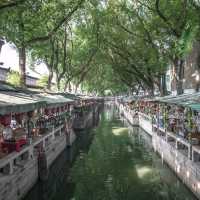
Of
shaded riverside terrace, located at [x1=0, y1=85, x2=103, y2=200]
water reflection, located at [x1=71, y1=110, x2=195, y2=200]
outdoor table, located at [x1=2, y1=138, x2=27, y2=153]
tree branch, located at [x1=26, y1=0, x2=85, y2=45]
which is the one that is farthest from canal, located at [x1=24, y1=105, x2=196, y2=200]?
tree branch, located at [x1=26, y1=0, x2=85, y2=45]

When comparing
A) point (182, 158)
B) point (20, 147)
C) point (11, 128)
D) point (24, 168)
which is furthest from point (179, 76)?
point (24, 168)

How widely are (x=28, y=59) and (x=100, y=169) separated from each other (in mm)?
38318

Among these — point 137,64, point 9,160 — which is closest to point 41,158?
point 9,160

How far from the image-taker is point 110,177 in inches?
855

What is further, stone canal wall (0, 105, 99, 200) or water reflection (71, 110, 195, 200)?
water reflection (71, 110, 195, 200)

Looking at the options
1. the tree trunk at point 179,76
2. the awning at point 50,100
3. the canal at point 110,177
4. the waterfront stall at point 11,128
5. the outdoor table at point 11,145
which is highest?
the tree trunk at point 179,76

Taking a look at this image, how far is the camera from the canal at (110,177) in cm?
1820

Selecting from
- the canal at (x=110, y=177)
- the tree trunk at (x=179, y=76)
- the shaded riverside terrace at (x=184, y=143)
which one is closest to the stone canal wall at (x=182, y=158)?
the shaded riverside terrace at (x=184, y=143)

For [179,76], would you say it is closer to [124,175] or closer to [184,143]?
[124,175]

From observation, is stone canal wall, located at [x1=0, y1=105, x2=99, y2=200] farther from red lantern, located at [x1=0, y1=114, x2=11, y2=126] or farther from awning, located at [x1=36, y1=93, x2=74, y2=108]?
awning, located at [x1=36, y1=93, x2=74, y2=108]

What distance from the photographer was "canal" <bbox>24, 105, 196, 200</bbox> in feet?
59.7

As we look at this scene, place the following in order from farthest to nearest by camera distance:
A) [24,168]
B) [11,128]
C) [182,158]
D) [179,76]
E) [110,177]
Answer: [179,76] < [110,177] < [182,158] < [11,128] < [24,168]

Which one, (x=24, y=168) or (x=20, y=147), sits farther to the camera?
(x=20, y=147)

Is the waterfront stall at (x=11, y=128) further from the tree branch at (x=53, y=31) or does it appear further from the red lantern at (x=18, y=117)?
the tree branch at (x=53, y=31)
